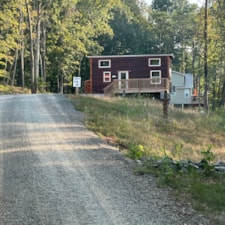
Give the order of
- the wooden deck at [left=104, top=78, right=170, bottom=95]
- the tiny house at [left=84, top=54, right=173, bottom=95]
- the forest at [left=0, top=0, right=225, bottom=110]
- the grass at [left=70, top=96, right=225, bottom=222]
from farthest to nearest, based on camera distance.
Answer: the tiny house at [left=84, top=54, right=173, bottom=95]
the forest at [left=0, top=0, right=225, bottom=110]
the wooden deck at [left=104, top=78, right=170, bottom=95]
the grass at [left=70, top=96, right=225, bottom=222]

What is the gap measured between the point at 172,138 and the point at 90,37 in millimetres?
38952

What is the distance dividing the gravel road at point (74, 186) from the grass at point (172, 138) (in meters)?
0.35

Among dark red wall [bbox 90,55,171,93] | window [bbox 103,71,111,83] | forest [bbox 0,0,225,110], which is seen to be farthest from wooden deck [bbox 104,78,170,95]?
window [bbox 103,71,111,83]

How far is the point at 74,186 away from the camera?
643cm

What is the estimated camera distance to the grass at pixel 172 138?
6169mm

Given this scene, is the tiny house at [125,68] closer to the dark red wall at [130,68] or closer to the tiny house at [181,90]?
the dark red wall at [130,68]

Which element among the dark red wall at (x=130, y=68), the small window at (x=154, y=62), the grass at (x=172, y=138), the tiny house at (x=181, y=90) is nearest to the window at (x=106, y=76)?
the dark red wall at (x=130, y=68)

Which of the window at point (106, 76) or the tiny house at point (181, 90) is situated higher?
the window at point (106, 76)

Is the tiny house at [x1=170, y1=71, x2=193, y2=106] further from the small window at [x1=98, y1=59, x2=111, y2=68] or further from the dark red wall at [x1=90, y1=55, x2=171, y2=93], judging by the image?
the small window at [x1=98, y1=59, x2=111, y2=68]

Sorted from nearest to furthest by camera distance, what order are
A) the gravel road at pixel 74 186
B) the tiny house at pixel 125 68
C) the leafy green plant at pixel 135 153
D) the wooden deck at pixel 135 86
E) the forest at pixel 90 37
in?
the gravel road at pixel 74 186 → the leafy green plant at pixel 135 153 → the wooden deck at pixel 135 86 → the forest at pixel 90 37 → the tiny house at pixel 125 68

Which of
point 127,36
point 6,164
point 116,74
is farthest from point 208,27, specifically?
point 127,36

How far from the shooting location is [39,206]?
550 centimetres

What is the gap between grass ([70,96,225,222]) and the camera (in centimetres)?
617

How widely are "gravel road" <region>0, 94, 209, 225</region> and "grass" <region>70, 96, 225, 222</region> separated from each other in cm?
35
